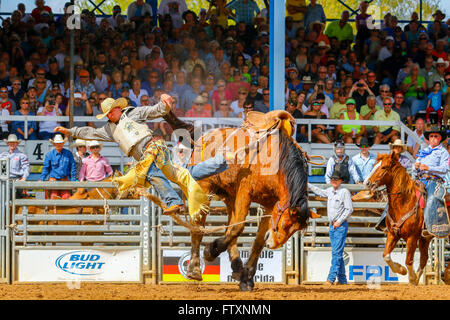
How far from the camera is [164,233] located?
35.6 ft

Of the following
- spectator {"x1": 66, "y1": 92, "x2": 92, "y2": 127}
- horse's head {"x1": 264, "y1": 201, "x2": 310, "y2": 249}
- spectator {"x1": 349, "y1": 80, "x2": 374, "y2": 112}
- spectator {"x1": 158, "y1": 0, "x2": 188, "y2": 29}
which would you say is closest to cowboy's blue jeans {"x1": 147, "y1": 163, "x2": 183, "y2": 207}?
horse's head {"x1": 264, "y1": 201, "x2": 310, "y2": 249}

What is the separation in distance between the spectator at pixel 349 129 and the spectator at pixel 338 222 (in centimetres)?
308

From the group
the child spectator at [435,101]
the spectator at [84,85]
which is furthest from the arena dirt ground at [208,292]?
the child spectator at [435,101]

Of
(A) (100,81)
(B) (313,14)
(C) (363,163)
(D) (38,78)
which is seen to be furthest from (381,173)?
(D) (38,78)

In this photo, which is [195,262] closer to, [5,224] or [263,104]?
[5,224]

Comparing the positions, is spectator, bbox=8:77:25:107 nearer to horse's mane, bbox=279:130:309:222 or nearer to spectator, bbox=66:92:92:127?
spectator, bbox=66:92:92:127

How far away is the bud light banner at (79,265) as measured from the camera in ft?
35.0

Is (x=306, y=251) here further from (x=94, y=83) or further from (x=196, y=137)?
(x=94, y=83)

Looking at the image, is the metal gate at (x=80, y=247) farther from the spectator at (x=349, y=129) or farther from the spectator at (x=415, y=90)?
the spectator at (x=415, y=90)

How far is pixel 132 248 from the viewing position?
10766mm

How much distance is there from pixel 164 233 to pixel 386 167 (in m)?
3.22

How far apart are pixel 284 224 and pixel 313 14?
8084mm

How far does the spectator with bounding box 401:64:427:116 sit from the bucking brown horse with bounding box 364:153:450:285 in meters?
4.41

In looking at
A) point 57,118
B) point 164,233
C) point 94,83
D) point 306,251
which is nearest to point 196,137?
point 164,233
